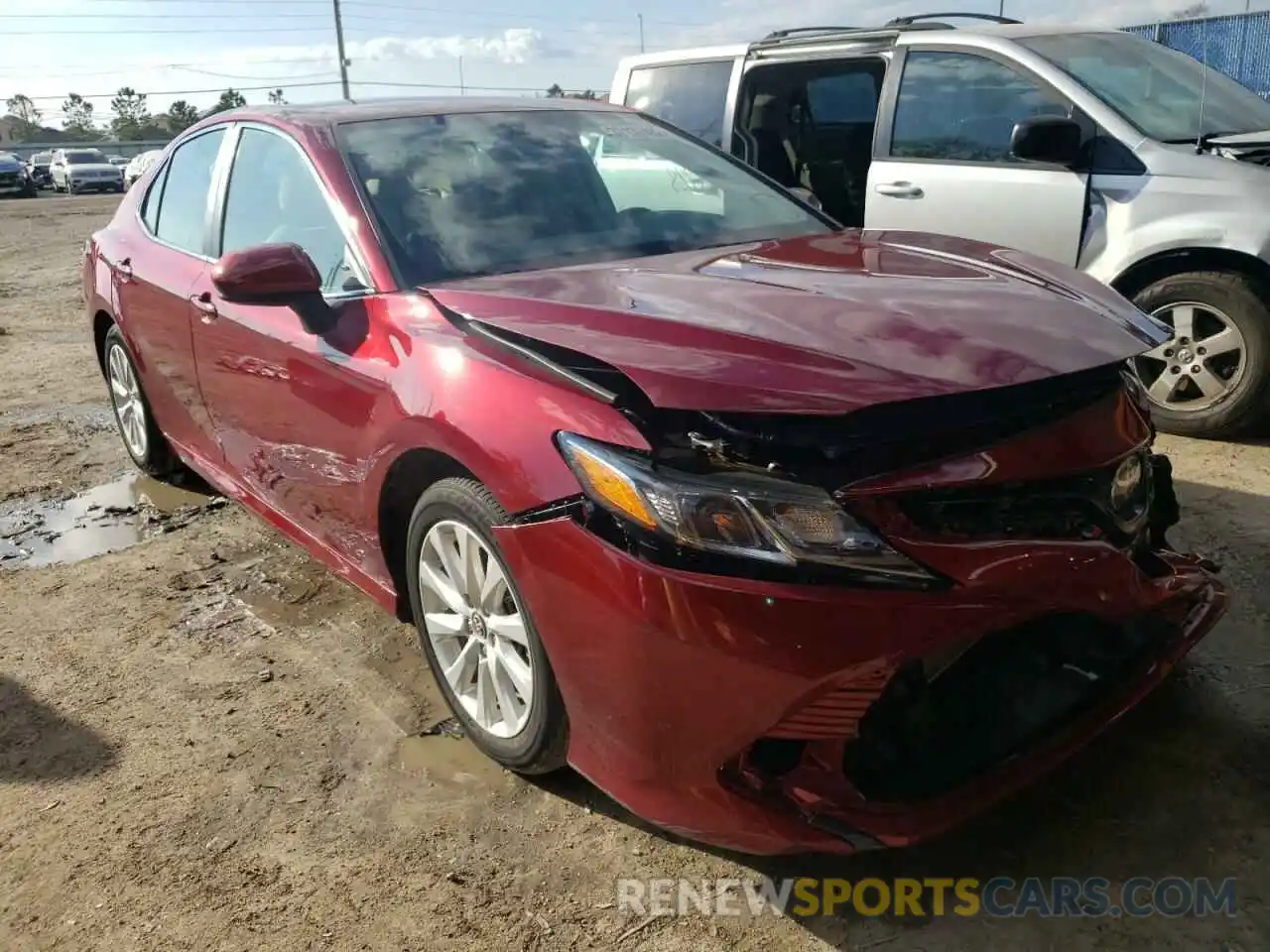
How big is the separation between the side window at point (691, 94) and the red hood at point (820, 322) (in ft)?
12.0

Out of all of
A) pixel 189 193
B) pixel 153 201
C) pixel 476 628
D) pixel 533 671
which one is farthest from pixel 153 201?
pixel 533 671

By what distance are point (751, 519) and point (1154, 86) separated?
4.33 m

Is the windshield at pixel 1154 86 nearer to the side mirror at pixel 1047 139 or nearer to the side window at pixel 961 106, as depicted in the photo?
the side window at pixel 961 106

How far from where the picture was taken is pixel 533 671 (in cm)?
223

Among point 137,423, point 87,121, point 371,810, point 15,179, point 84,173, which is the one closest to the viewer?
point 371,810

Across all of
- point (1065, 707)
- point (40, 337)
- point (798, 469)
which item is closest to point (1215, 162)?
point (1065, 707)

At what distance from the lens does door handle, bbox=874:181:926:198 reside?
17.4 feet

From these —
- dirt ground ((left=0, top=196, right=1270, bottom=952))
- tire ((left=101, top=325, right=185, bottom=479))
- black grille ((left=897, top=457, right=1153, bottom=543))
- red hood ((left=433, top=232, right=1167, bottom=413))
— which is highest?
red hood ((left=433, top=232, right=1167, bottom=413))

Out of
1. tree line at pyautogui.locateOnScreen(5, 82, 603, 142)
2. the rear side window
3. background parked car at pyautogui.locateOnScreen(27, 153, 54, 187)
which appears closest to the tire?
the rear side window

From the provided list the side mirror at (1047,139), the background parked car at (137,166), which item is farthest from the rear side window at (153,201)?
the side mirror at (1047,139)

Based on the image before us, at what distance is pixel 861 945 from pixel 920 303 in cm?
130

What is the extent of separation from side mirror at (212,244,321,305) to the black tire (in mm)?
674

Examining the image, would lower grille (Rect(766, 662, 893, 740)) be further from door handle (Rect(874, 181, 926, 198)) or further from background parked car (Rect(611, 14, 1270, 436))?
door handle (Rect(874, 181, 926, 198))

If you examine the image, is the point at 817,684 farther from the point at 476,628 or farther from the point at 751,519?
the point at 476,628
